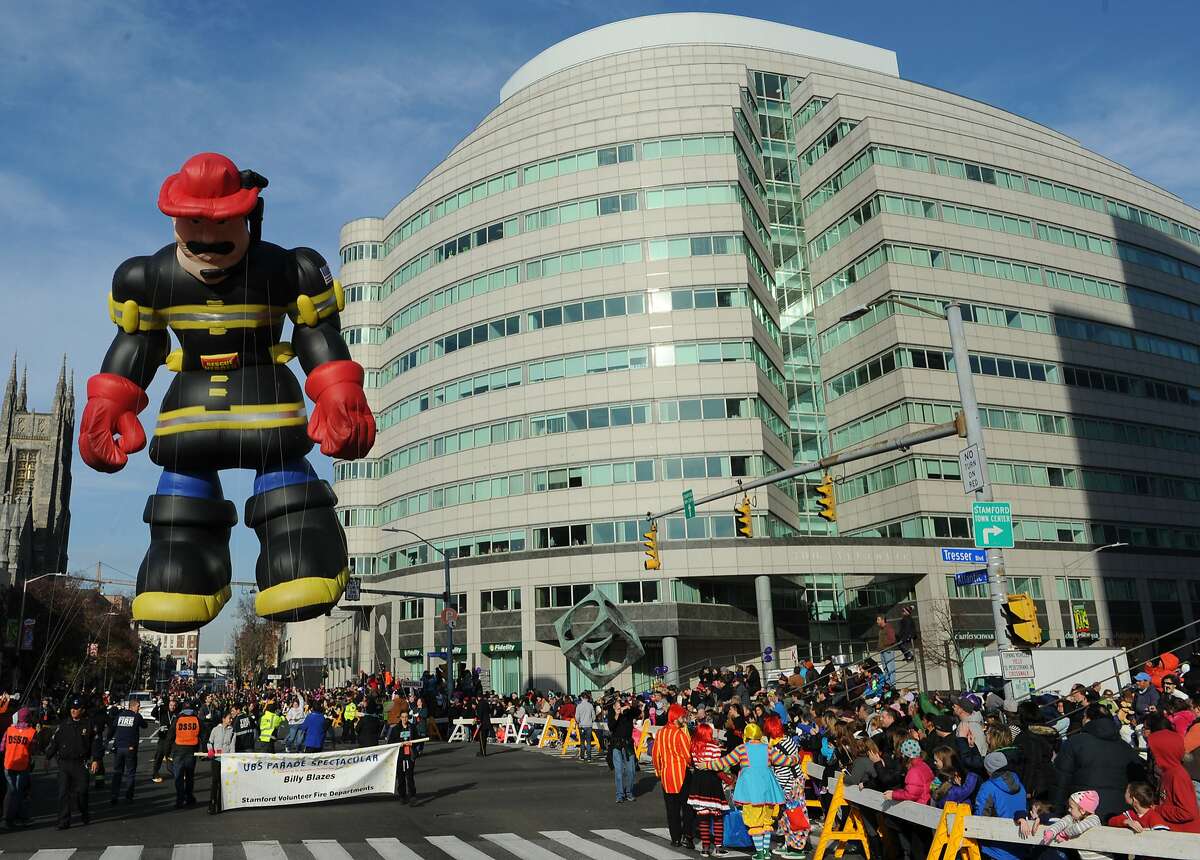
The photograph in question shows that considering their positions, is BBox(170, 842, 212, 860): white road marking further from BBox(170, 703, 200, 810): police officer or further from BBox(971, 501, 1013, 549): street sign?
BBox(971, 501, 1013, 549): street sign

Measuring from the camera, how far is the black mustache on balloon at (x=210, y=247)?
11.5m

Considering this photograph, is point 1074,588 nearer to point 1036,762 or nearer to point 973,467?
point 973,467

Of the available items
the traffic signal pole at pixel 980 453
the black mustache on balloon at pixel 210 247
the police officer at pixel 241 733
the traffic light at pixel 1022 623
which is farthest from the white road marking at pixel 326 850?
the traffic signal pole at pixel 980 453

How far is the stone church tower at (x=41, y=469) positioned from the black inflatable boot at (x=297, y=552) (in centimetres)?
13586

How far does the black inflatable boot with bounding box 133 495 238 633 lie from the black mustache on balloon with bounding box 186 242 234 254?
3155 mm

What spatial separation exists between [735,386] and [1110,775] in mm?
41252

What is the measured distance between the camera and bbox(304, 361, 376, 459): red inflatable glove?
11.8m

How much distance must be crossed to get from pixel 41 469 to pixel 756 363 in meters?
127

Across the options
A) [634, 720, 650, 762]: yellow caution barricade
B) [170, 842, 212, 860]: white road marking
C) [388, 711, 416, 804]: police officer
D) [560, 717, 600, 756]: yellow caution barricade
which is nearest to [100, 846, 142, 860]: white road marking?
[170, 842, 212, 860]: white road marking

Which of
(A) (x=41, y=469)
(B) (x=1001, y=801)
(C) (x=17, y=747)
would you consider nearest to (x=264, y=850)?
(C) (x=17, y=747)

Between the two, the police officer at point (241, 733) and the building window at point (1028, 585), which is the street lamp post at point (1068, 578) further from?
the police officer at point (241, 733)

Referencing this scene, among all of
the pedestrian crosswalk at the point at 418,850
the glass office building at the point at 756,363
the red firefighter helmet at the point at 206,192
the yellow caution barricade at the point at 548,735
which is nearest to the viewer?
the red firefighter helmet at the point at 206,192

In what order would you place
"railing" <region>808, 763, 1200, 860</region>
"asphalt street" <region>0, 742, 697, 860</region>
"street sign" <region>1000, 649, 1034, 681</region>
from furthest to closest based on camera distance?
"street sign" <region>1000, 649, 1034, 681</region> → "asphalt street" <region>0, 742, 697, 860</region> → "railing" <region>808, 763, 1200, 860</region>

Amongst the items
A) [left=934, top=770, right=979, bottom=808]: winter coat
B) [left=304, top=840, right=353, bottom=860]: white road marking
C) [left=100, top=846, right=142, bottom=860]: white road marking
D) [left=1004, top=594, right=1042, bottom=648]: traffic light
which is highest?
[left=1004, top=594, right=1042, bottom=648]: traffic light
